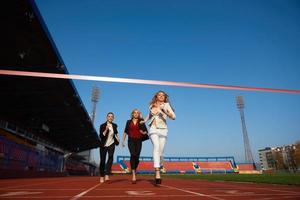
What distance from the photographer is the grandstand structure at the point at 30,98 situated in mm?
8789

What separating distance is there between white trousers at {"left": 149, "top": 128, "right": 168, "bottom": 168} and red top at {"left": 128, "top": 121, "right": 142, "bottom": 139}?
3.46ft

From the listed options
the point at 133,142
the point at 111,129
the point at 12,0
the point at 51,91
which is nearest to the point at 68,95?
the point at 51,91

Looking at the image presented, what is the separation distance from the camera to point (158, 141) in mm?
4742

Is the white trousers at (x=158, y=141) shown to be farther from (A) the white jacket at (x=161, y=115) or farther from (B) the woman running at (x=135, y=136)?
(B) the woman running at (x=135, y=136)

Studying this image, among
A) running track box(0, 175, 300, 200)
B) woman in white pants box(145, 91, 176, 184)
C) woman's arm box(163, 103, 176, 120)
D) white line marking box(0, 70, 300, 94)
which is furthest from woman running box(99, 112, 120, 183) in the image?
white line marking box(0, 70, 300, 94)

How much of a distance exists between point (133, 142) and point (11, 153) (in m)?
7.56

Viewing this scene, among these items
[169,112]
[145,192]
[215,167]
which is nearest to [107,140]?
[169,112]

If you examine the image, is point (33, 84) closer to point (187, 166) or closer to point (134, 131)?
point (134, 131)

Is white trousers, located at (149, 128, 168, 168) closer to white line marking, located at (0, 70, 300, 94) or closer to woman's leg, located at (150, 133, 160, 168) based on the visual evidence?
woman's leg, located at (150, 133, 160, 168)

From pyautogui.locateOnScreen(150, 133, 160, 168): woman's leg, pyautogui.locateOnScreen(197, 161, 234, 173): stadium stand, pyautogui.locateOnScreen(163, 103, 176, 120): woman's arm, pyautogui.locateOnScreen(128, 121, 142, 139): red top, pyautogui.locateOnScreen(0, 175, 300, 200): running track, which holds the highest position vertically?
pyautogui.locateOnScreen(163, 103, 176, 120): woman's arm

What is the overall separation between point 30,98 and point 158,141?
49.4ft

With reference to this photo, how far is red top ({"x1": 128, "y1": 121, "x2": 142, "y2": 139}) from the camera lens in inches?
229

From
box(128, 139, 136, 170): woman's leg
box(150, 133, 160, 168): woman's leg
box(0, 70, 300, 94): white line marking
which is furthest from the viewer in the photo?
box(128, 139, 136, 170): woman's leg

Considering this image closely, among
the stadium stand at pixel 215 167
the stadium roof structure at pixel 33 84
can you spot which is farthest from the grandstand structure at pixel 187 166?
the stadium roof structure at pixel 33 84
